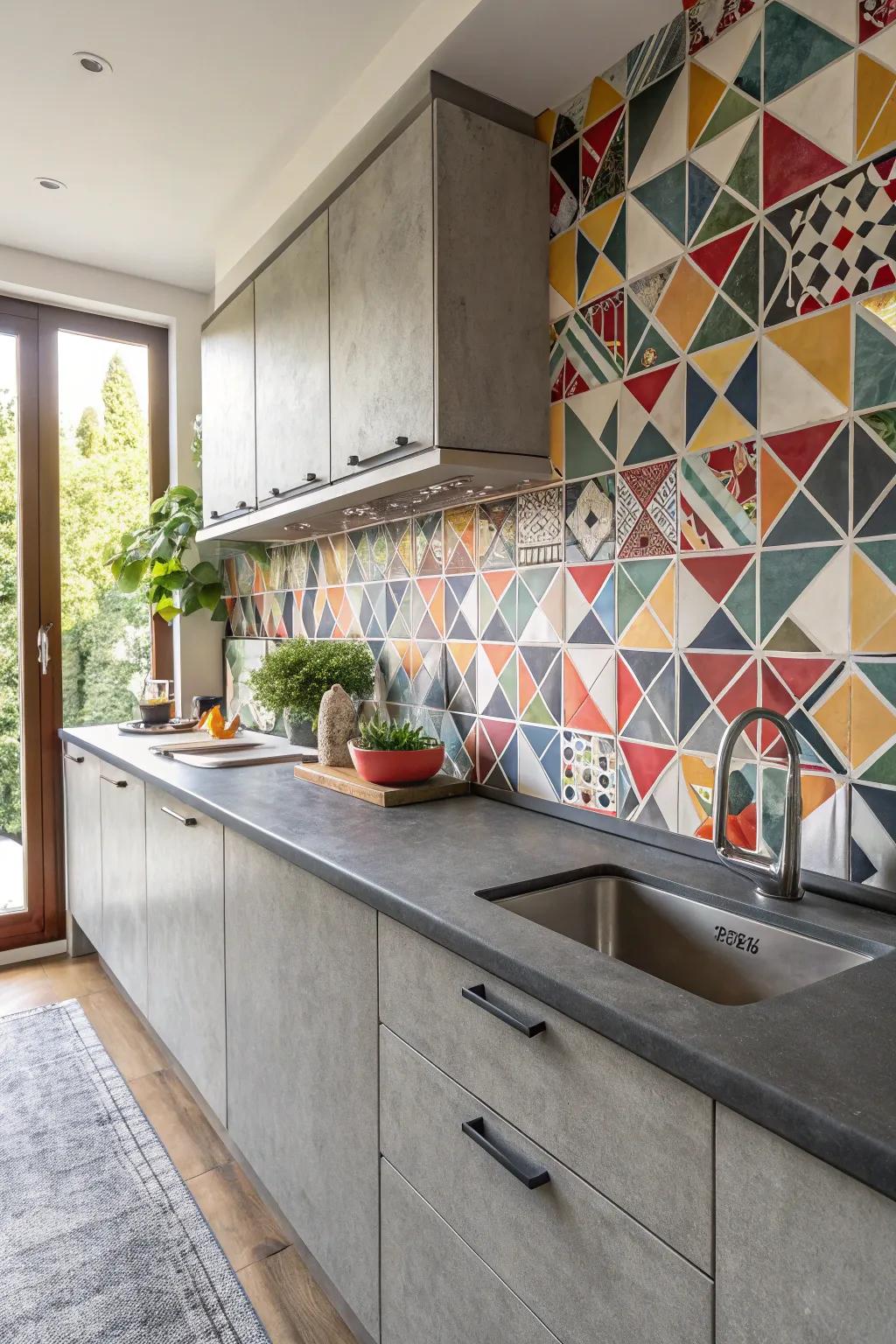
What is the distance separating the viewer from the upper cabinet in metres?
1.75

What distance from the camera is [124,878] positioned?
2.65 meters

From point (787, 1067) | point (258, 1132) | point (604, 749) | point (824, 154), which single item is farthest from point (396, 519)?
point (787, 1067)

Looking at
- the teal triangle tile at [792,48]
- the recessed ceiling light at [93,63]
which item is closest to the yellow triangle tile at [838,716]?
the teal triangle tile at [792,48]

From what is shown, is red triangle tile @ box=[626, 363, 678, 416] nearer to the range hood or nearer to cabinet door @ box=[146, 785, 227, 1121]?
the range hood

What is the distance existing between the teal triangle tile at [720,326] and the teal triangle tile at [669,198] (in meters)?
0.17

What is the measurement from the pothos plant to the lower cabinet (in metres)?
2.78

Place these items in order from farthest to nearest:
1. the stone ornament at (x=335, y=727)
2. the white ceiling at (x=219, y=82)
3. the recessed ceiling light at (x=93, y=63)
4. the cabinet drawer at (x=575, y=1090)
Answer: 1. the stone ornament at (x=335, y=727)
2. the recessed ceiling light at (x=93, y=63)
3. the white ceiling at (x=219, y=82)
4. the cabinet drawer at (x=575, y=1090)

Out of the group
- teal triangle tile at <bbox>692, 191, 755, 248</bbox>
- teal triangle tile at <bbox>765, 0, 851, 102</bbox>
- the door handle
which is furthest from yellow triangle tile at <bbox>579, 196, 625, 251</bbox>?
the door handle

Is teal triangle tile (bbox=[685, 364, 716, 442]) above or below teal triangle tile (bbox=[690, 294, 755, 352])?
below

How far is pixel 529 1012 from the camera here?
104 centimetres

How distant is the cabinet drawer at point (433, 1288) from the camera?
1.09 m

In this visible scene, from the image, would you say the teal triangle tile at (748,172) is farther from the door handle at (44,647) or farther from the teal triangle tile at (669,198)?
the door handle at (44,647)

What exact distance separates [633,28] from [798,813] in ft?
4.91

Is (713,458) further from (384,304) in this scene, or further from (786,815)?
(384,304)
